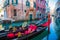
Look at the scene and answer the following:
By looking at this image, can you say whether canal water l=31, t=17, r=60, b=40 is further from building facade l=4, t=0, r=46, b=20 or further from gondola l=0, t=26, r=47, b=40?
building facade l=4, t=0, r=46, b=20

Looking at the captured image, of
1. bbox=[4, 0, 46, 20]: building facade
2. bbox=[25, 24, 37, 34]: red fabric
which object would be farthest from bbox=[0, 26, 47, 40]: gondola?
bbox=[4, 0, 46, 20]: building facade

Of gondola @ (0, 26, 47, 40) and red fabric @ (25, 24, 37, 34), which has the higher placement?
red fabric @ (25, 24, 37, 34)

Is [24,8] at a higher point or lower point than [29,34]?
higher

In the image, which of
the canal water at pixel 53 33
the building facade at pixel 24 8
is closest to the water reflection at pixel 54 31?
the canal water at pixel 53 33

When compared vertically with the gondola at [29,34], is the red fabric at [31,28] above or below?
above

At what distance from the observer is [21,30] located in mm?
1982

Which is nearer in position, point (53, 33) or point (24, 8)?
point (24, 8)

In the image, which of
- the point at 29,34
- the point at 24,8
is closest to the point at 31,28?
the point at 29,34

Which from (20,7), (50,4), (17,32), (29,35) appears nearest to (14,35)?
(17,32)

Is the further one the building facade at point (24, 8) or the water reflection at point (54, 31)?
the water reflection at point (54, 31)

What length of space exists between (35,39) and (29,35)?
0.09 meters

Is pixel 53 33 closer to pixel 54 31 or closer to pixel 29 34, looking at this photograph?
pixel 54 31

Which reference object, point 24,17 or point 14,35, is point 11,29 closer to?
point 14,35

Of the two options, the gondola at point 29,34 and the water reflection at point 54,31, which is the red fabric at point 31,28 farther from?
the water reflection at point 54,31
